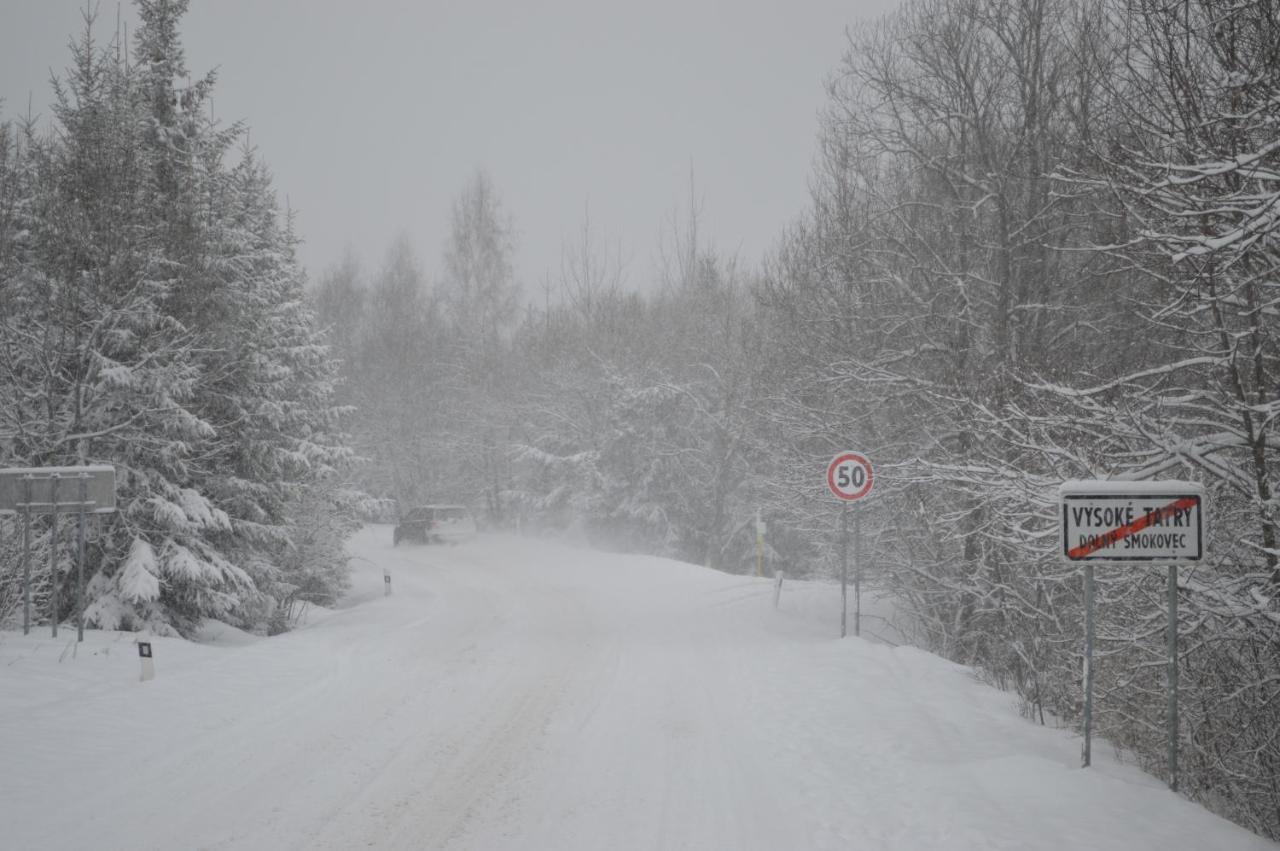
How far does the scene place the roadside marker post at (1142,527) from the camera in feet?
17.8

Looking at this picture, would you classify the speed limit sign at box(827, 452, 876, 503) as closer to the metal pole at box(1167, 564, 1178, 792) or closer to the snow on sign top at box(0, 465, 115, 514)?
the metal pole at box(1167, 564, 1178, 792)

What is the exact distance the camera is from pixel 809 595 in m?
15.9

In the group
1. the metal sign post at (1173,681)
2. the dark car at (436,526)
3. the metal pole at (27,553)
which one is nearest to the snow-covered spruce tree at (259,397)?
the metal pole at (27,553)

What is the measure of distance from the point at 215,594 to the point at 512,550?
18.5m

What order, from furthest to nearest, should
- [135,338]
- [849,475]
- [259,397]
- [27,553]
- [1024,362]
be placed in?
[259,397], [135,338], [849,475], [27,553], [1024,362]

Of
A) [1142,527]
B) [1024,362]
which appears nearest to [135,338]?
[1024,362]

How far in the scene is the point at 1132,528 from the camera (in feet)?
18.1

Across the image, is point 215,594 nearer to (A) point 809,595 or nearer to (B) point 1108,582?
(A) point 809,595

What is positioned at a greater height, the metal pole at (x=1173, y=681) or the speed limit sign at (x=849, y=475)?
the speed limit sign at (x=849, y=475)

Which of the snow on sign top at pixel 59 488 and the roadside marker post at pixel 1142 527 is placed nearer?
the roadside marker post at pixel 1142 527

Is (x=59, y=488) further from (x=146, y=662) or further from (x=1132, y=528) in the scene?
(x=1132, y=528)

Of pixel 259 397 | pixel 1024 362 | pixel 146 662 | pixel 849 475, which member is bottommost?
pixel 146 662

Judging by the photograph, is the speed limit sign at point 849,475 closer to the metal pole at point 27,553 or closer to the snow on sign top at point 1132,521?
the snow on sign top at point 1132,521

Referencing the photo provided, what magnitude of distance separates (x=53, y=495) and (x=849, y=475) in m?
11.3
